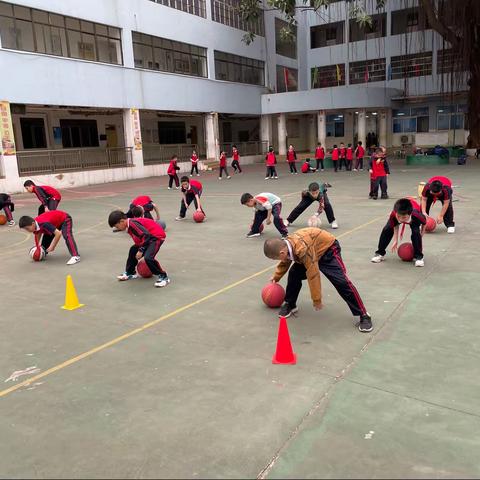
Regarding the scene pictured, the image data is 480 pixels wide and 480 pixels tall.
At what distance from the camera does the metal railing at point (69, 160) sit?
25516 mm

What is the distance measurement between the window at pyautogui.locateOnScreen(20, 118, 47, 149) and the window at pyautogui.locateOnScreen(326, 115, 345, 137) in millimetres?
27513

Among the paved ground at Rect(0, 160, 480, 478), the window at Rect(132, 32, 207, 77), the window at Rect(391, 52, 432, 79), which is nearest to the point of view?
the paved ground at Rect(0, 160, 480, 478)

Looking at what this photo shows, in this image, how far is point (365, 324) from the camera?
5.50 m

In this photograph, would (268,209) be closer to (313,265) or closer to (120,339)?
(313,265)

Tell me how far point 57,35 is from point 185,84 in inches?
389

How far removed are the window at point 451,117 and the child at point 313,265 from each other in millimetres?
40026

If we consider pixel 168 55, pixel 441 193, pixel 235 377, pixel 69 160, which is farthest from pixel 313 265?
pixel 168 55

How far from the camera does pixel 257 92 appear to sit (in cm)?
4109

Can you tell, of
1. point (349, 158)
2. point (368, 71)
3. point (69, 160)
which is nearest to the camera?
point (69, 160)

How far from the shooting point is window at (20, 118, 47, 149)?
1168 inches

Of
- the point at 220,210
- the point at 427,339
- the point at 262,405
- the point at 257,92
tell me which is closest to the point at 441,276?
the point at 427,339

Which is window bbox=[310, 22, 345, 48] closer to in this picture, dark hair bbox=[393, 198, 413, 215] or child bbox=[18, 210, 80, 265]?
child bbox=[18, 210, 80, 265]

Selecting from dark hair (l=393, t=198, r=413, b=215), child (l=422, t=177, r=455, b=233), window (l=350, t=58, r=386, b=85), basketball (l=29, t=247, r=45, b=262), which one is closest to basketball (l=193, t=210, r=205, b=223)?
basketball (l=29, t=247, r=45, b=262)

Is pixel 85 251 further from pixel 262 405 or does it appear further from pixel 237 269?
pixel 262 405
